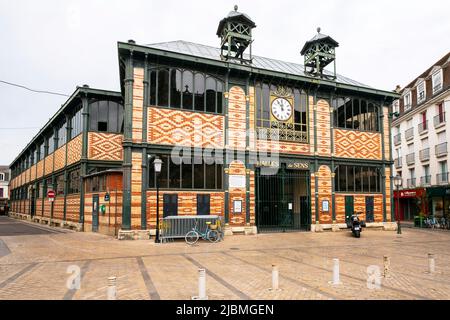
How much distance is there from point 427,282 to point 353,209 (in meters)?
14.1

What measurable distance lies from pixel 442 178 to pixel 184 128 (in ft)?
78.9

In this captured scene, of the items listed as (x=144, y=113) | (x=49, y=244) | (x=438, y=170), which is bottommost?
(x=49, y=244)

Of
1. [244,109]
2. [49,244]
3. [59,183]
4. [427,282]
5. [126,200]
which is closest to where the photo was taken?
[427,282]

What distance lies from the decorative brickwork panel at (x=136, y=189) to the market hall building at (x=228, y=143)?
→ 1.8 inches

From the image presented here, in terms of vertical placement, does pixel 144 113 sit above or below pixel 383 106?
below

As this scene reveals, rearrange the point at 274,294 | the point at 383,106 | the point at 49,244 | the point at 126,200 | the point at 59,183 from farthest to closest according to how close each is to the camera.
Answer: the point at 59,183 < the point at 383,106 < the point at 126,200 < the point at 49,244 < the point at 274,294

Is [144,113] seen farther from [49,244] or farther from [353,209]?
[353,209]

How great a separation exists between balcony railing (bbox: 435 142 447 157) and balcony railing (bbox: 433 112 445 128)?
1738 mm

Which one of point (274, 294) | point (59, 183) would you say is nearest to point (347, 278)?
point (274, 294)

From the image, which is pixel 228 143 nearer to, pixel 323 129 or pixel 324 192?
→ pixel 323 129

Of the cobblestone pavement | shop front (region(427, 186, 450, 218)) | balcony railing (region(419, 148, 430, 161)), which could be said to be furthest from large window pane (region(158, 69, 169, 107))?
balcony railing (region(419, 148, 430, 161))

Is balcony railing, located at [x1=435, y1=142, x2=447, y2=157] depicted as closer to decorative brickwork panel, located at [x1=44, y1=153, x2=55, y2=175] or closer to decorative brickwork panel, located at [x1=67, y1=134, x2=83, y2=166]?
decorative brickwork panel, located at [x1=67, y1=134, x2=83, y2=166]

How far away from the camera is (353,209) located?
2125cm

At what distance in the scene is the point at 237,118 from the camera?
18844 millimetres
